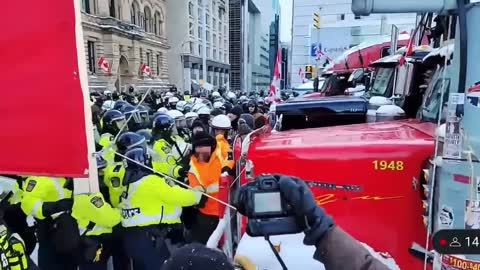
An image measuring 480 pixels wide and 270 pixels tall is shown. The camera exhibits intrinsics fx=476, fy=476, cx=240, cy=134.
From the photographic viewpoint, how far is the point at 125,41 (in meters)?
51.0

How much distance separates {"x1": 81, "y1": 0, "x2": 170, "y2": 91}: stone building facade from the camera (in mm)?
44031

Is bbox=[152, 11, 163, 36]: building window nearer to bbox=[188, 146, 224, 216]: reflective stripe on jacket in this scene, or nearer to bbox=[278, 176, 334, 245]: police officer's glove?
bbox=[188, 146, 224, 216]: reflective stripe on jacket

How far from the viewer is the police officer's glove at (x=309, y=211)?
179cm

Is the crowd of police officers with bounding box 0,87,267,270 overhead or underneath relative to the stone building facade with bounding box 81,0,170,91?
underneath

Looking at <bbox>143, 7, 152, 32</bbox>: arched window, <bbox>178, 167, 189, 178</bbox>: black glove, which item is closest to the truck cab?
<bbox>178, 167, 189, 178</bbox>: black glove

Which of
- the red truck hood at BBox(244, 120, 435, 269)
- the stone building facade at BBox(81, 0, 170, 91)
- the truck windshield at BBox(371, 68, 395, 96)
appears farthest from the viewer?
the stone building facade at BBox(81, 0, 170, 91)

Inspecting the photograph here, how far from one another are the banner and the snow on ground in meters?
1.10

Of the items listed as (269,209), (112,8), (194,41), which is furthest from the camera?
(194,41)

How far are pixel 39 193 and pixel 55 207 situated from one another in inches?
7.6

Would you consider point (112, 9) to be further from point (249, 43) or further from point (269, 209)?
point (249, 43)

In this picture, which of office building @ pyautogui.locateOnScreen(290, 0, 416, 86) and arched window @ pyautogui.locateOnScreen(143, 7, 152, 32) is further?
arched window @ pyautogui.locateOnScreen(143, 7, 152, 32)

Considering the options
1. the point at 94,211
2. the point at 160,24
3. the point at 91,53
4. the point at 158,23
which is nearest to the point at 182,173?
the point at 94,211

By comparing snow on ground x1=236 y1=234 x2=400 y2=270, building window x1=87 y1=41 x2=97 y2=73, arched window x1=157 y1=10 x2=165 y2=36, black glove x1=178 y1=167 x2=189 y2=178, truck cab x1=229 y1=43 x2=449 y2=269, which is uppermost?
arched window x1=157 y1=10 x2=165 y2=36

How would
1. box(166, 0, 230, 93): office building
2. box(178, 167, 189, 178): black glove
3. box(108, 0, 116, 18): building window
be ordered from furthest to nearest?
1. box(166, 0, 230, 93): office building
2. box(108, 0, 116, 18): building window
3. box(178, 167, 189, 178): black glove
